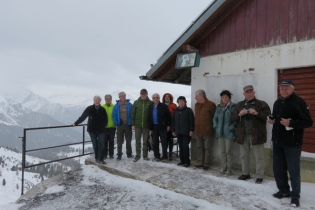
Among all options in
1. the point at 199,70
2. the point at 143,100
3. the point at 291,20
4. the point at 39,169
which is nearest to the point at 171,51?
the point at 199,70

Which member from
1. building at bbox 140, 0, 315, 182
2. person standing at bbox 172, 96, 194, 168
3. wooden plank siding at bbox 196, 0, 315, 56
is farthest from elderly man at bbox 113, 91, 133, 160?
wooden plank siding at bbox 196, 0, 315, 56

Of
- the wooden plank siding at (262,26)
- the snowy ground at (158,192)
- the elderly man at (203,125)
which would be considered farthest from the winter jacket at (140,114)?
the wooden plank siding at (262,26)

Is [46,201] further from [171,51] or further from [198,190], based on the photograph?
[171,51]

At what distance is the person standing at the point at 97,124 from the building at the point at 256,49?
2.43 metres

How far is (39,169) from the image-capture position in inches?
4134

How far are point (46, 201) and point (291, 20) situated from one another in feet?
19.7

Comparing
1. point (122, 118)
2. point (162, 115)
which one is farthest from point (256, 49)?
point (122, 118)

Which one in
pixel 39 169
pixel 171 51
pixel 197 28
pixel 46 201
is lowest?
pixel 39 169

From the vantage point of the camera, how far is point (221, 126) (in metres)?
4.97

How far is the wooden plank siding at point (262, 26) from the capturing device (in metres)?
4.60

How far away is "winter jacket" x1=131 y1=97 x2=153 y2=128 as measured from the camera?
19.8ft

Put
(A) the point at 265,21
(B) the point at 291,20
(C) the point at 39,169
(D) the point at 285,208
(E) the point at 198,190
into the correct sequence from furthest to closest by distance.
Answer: (C) the point at 39,169, (A) the point at 265,21, (B) the point at 291,20, (E) the point at 198,190, (D) the point at 285,208

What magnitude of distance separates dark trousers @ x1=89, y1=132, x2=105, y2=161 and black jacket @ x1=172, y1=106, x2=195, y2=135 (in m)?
1.94

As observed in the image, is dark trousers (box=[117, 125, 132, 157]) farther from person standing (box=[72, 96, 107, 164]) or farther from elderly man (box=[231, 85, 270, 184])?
elderly man (box=[231, 85, 270, 184])
